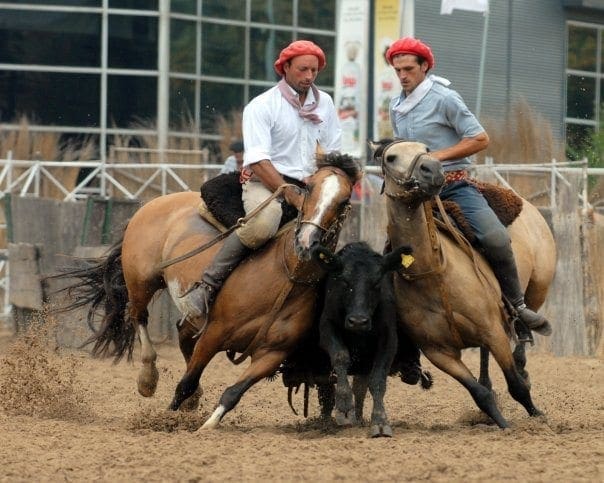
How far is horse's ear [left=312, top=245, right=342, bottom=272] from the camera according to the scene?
770cm

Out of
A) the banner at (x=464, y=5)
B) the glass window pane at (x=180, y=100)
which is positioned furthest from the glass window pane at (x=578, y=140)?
the glass window pane at (x=180, y=100)

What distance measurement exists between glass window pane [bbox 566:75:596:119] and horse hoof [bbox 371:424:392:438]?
61.1 ft

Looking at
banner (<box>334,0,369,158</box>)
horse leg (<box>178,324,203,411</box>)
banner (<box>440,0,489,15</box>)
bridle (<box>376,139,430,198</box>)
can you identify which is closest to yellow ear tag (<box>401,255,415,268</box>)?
bridle (<box>376,139,430,198</box>)

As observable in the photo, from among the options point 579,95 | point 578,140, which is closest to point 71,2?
point 578,140

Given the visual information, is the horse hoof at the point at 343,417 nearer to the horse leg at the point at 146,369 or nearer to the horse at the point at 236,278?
the horse at the point at 236,278

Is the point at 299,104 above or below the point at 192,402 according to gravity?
above

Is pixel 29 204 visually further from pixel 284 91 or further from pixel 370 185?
pixel 284 91

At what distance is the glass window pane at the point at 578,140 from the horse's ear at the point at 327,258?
1154cm

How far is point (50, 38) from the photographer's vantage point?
21.3 m

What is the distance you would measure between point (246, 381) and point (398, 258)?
46.5 inches

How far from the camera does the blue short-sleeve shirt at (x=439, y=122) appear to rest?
8367 mm

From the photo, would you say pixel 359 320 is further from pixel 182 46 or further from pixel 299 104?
pixel 182 46

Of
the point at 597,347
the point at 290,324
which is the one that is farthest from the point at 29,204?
the point at 290,324

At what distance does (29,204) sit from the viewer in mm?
14523
